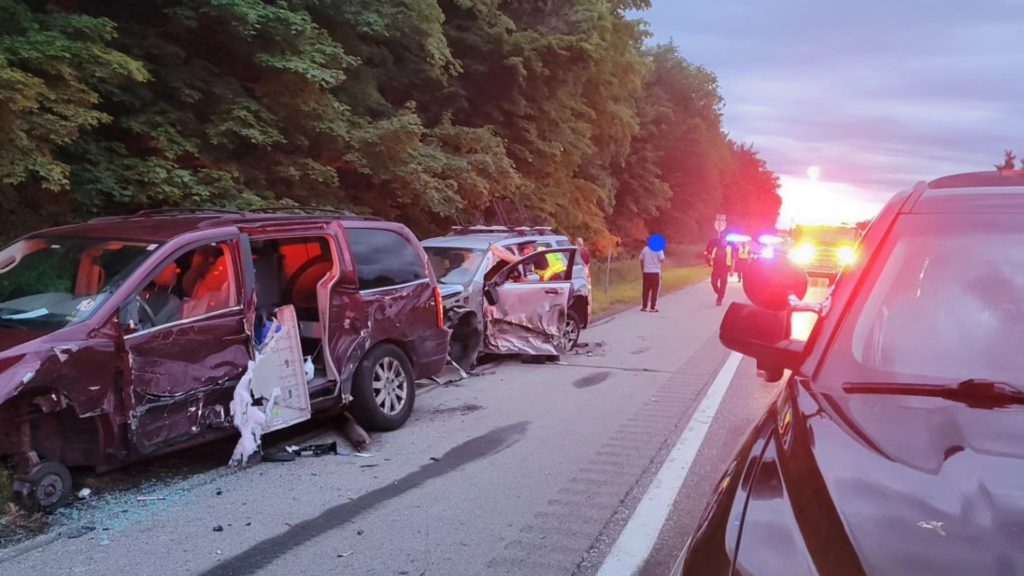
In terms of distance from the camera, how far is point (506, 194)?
765 inches

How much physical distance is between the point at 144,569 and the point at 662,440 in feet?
13.8

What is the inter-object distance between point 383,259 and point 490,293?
9.74ft

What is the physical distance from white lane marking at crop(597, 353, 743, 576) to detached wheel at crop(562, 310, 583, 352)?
4131 mm

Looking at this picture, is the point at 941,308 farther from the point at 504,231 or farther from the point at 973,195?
the point at 504,231

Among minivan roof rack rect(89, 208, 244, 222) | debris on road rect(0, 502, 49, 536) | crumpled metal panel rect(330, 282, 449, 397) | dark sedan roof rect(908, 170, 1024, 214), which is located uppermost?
dark sedan roof rect(908, 170, 1024, 214)

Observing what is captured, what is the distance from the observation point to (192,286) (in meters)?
6.08

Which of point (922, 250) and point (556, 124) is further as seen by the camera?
point (556, 124)

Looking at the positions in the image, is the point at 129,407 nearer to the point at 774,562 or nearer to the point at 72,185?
the point at 774,562

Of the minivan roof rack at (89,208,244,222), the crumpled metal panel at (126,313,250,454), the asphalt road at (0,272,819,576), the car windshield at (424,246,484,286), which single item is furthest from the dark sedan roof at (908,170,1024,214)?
the car windshield at (424,246,484,286)

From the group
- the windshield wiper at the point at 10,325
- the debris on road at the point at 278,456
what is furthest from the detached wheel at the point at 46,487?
the debris on road at the point at 278,456

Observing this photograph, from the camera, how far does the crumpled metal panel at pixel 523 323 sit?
35.7ft

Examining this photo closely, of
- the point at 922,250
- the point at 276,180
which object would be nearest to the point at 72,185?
the point at 276,180

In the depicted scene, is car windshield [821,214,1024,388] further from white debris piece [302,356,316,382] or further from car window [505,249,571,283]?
car window [505,249,571,283]

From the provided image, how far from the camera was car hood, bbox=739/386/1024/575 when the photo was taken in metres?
1.72
